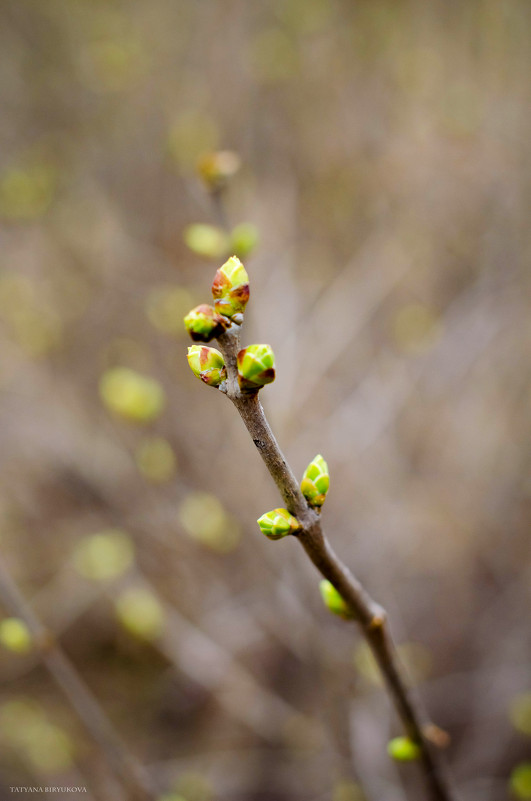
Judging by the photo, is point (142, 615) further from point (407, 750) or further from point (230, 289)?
point (230, 289)

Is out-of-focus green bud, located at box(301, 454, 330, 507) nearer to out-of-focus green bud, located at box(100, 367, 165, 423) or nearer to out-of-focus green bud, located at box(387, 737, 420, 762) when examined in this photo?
out-of-focus green bud, located at box(387, 737, 420, 762)

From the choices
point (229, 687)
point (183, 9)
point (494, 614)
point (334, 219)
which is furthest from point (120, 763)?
point (183, 9)

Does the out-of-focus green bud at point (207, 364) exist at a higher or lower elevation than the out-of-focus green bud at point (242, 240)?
lower

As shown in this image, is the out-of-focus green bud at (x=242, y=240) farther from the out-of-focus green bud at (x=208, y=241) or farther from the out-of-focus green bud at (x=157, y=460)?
the out-of-focus green bud at (x=157, y=460)

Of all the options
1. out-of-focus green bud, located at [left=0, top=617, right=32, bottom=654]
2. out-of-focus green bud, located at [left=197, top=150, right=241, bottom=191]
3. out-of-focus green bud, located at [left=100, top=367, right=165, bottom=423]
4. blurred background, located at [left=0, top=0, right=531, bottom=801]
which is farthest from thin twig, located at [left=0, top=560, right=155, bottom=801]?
blurred background, located at [left=0, top=0, right=531, bottom=801]

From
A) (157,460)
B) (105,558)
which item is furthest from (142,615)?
(157,460)

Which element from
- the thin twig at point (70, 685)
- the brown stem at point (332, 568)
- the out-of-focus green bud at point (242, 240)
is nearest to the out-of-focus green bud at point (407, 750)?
the brown stem at point (332, 568)
